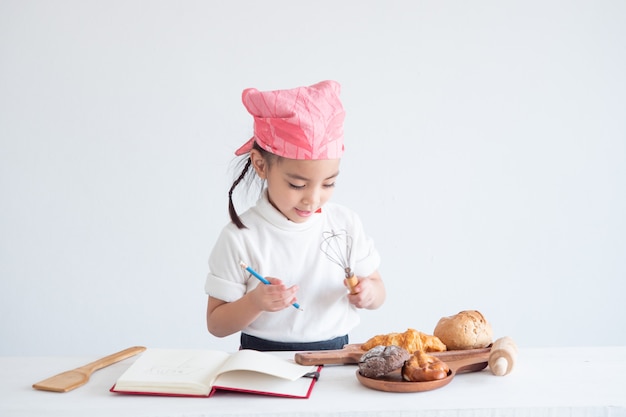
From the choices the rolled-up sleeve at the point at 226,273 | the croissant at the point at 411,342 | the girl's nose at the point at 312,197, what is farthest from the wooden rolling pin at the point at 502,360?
the rolled-up sleeve at the point at 226,273

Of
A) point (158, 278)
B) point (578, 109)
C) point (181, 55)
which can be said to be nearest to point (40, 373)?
point (158, 278)

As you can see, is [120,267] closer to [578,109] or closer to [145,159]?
[145,159]

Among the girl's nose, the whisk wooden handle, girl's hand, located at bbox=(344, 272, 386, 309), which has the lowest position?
girl's hand, located at bbox=(344, 272, 386, 309)

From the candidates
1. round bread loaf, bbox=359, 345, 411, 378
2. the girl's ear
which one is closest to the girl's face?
the girl's ear

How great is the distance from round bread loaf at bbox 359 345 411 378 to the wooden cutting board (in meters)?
0.12

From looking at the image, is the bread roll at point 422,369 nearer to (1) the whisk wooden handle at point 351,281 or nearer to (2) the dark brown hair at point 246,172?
(1) the whisk wooden handle at point 351,281

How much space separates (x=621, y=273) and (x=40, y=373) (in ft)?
8.68

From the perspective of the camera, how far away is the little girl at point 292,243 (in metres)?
1.73

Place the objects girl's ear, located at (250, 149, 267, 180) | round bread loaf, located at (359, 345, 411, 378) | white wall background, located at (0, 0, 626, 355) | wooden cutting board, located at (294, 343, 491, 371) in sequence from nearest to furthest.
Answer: round bread loaf, located at (359, 345, 411, 378) → wooden cutting board, located at (294, 343, 491, 371) → girl's ear, located at (250, 149, 267, 180) → white wall background, located at (0, 0, 626, 355)

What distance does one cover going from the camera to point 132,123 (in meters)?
3.04

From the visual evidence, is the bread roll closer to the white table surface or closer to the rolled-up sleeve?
the white table surface

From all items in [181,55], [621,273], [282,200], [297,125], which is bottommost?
[621,273]

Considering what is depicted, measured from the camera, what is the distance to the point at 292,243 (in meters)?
1.92

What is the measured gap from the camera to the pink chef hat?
1.72 meters
